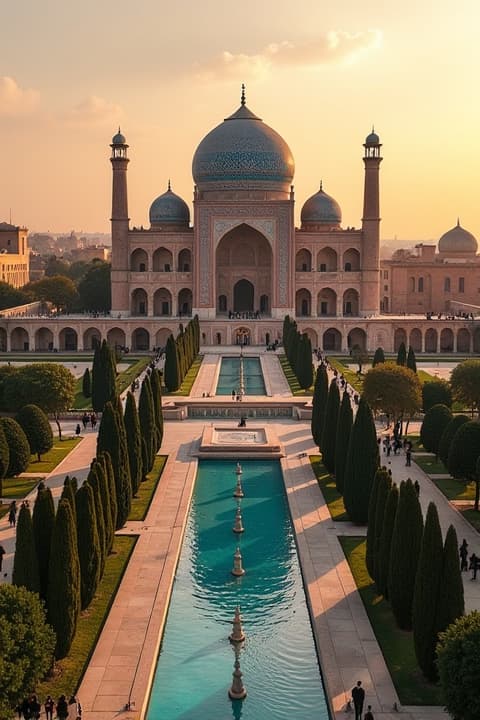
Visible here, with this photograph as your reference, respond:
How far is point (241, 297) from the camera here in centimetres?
4969

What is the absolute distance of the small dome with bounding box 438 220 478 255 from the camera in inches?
2208

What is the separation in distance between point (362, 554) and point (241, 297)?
118 ft

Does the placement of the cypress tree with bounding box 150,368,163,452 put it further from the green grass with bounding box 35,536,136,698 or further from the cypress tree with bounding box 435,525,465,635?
the cypress tree with bounding box 435,525,465,635

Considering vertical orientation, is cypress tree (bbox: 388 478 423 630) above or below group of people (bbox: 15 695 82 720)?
above

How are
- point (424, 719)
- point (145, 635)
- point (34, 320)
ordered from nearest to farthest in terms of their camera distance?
point (424, 719) < point (145, 635) < point (34, 320)

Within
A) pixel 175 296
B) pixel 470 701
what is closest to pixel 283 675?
pixel 470 701

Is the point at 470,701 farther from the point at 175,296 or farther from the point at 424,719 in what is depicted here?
the point at 175,296

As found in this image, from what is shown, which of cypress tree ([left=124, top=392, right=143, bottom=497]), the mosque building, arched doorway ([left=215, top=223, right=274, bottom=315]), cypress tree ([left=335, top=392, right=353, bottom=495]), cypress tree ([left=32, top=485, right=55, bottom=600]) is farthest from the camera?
arched doorway ([left=215, top=223, right=274, bottom=315])

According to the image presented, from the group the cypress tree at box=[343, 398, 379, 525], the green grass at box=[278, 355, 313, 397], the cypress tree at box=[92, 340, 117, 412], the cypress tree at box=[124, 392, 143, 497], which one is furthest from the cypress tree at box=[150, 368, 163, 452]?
the green grass at box=[278, 355, 313, 397]

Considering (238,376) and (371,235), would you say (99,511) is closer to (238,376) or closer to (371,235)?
(238,376)

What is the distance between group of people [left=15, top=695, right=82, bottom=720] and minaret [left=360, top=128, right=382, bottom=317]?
127ft

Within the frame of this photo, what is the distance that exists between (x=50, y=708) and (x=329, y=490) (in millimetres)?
9655

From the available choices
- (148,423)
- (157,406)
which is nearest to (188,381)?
(157,406)

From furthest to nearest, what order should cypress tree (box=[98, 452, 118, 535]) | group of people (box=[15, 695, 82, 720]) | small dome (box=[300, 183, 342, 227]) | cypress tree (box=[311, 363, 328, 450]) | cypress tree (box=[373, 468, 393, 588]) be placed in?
small dome (box=[300, 183, 342, 227]), cypress tree (box=[311, 363, 328, 450]), cypress tree (box=[98, 452, 118, 535]), cypress tree (box=[373, 468, 393, 588]), group of people (box=[15, 695, 82, 720])
